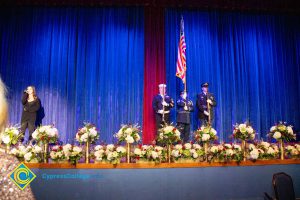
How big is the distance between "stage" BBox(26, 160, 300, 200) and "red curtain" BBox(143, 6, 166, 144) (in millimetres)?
3927

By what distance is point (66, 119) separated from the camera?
29.1ft

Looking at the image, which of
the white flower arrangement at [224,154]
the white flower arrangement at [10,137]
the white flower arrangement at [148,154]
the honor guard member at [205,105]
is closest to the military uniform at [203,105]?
the honor guard member at [205,105]

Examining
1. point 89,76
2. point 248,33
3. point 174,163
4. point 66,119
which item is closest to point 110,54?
point 89,76

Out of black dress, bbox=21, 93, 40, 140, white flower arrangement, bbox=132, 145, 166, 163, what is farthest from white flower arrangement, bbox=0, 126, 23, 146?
black dress, bbox=21, 93, 40, 140

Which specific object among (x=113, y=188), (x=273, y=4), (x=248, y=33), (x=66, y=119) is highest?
(x=273, y=4)

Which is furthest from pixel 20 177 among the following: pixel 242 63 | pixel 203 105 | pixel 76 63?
pixel 242 63

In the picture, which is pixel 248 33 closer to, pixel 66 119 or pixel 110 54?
pixel 110 54

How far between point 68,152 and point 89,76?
4.68 meters

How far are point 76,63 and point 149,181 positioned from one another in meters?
5.68

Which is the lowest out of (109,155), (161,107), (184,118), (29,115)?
(109,155)

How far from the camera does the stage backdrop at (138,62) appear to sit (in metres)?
8.95

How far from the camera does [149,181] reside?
4.54 metres

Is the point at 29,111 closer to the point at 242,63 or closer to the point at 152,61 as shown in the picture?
the point at 152,61

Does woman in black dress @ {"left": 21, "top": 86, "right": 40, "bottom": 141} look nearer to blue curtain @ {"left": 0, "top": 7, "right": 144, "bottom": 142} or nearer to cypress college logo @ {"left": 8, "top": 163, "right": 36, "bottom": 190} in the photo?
blue curtain @ {"left": 0, "top": 7, "right": 144, "bottom": 142}
